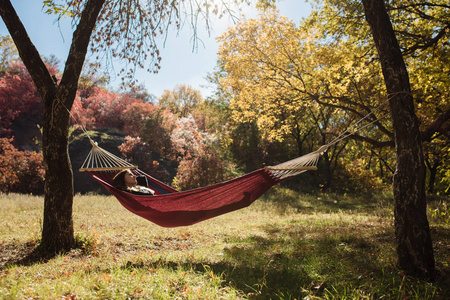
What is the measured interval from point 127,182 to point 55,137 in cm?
90

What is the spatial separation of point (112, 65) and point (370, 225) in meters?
4.14

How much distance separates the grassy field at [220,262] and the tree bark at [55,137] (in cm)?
26

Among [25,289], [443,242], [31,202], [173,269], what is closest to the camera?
[25,289]

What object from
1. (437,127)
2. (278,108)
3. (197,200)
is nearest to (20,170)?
(278,108)

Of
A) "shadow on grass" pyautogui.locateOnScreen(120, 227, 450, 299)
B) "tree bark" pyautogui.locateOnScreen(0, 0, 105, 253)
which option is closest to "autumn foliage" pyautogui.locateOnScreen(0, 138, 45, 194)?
"tree bark" pyautogui.locateOnScreen(0, 0, 105, 253)

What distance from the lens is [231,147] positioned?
11.5m

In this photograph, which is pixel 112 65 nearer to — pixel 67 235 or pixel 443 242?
pixel 67 235

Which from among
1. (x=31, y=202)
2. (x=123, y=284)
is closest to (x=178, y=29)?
(x=123, y=284)

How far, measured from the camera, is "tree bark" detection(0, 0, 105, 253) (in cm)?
278

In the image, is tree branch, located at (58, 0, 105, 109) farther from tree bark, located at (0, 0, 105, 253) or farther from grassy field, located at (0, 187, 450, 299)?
grassy field, located at (0, 187, 450, 299)

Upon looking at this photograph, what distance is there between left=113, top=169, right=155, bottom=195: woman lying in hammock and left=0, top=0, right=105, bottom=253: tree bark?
51 cm

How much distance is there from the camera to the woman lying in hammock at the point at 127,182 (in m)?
3.25

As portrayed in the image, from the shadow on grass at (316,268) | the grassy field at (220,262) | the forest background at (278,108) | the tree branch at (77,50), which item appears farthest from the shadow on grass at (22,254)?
the tree branch at (77,50)

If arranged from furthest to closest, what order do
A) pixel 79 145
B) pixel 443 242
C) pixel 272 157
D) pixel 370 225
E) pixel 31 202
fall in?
pixel 272 157 < pixel 79 145 < pixel 31 202 < pixel 370 225 < pixel 443 242
